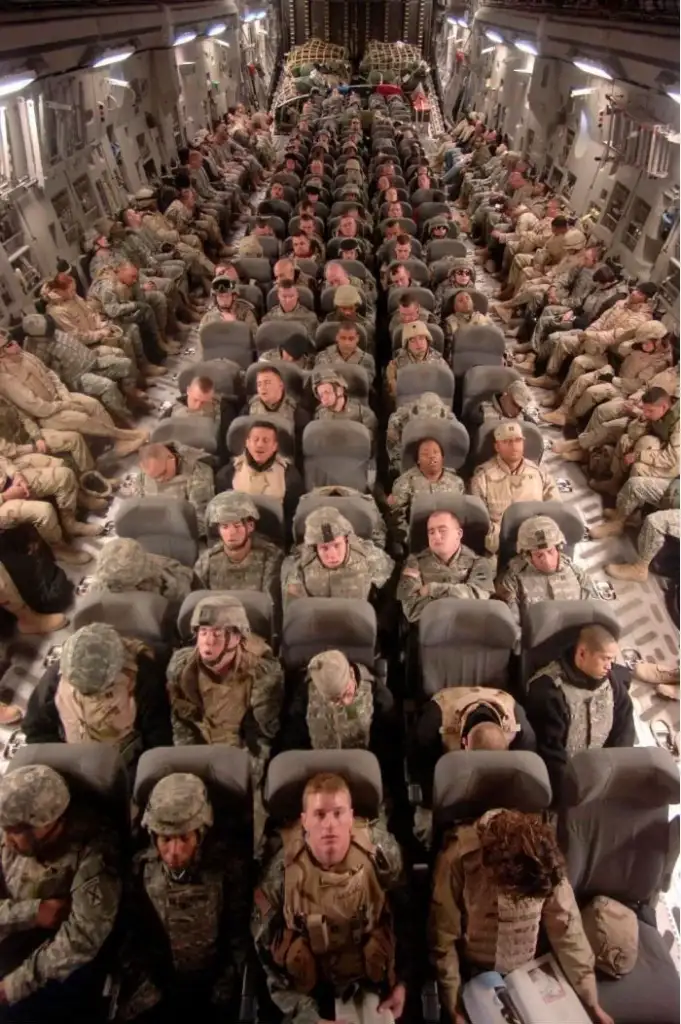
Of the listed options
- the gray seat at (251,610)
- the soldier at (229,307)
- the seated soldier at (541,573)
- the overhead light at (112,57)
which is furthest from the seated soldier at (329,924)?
the overhead light at (112,57)

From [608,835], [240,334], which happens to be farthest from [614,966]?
[240,334]

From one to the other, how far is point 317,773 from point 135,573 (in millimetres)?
1418

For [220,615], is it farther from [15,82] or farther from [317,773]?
[15,82]

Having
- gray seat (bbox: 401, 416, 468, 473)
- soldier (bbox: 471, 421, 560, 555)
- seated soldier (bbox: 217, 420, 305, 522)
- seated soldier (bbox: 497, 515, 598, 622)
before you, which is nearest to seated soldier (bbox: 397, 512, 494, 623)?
seated soldier (bbox: 497, 515, 598, 622)

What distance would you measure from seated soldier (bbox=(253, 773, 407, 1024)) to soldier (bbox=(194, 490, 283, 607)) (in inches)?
54.7

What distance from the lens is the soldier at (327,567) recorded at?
3.49 metres

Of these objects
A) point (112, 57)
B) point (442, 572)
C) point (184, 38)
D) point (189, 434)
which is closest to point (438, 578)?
point (442, 572)

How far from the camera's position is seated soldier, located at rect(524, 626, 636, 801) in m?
3.00

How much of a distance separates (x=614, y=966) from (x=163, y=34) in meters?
12.7

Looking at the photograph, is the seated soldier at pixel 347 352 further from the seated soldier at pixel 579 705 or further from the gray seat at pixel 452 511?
the seated soldier at pixel 579 705

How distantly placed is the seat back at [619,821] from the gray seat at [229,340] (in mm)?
4141

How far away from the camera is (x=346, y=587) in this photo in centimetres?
362

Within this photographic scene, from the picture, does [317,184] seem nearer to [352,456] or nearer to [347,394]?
[347,394]

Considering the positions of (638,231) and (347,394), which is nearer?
(347,394)
